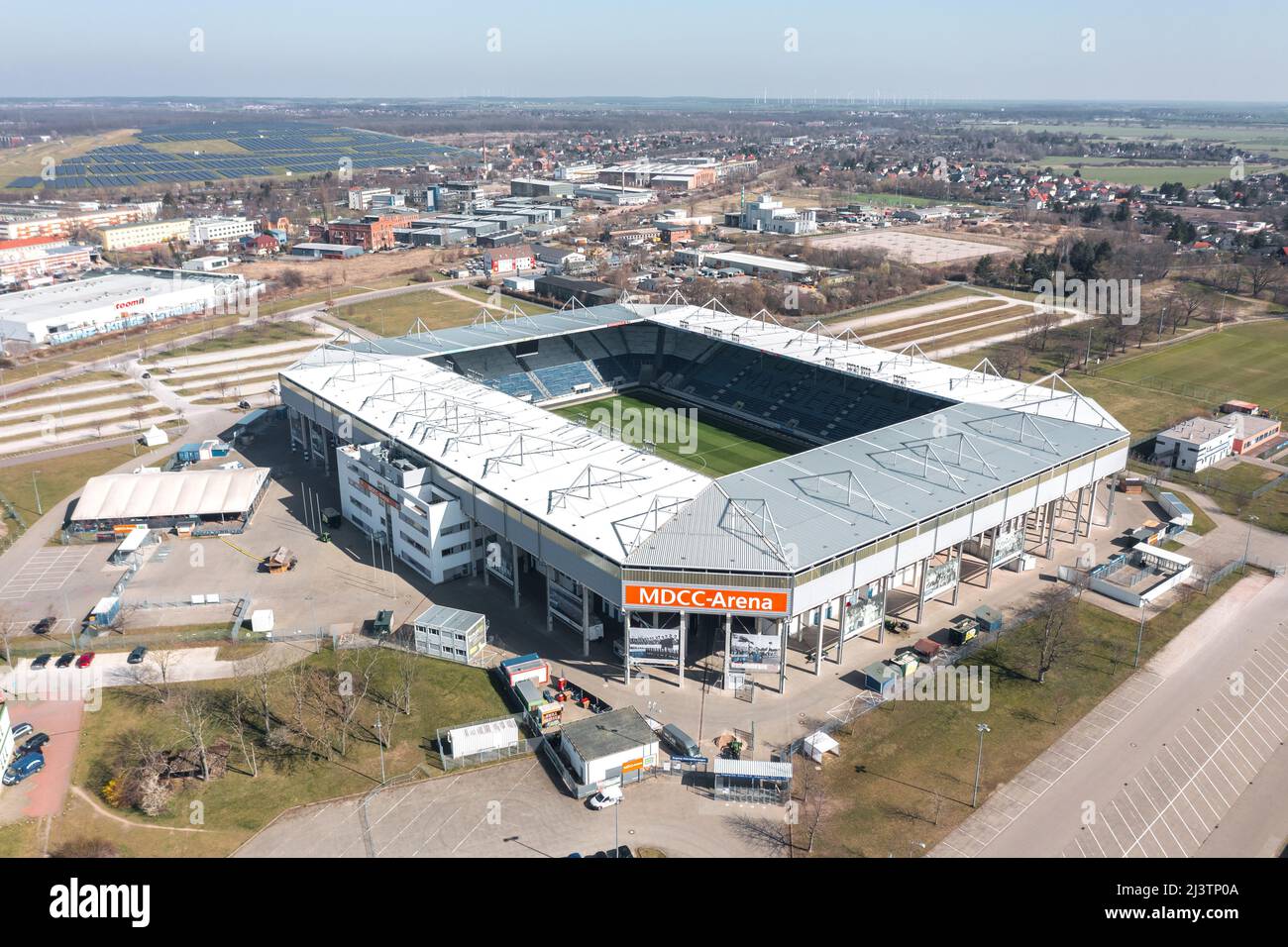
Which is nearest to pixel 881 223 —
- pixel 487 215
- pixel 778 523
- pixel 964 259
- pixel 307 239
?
pixel 964 259

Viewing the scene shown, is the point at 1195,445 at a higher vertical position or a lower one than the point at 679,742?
higher

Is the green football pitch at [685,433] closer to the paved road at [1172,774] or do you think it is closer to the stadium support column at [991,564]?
the stadium support column at [991,564]

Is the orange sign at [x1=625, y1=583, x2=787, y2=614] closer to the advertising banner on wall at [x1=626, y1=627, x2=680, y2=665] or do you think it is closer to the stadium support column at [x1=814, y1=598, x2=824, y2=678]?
the advertising banner on wall at [x1=626, y1=627, x2=680, y2=665]

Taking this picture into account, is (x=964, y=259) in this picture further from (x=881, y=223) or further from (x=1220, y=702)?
(x=1220, y=702)

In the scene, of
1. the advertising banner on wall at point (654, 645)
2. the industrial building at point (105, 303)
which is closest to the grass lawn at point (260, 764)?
the advertising banner on wall at point (654, 645)

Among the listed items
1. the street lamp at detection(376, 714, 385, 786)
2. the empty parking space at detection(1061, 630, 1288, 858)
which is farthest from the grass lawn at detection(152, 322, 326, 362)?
the empty parking space at detection(1061, 630, 1288, 858)

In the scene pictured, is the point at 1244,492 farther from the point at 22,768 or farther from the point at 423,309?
the point at 423,309

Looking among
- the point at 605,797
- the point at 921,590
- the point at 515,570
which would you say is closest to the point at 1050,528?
the point at 921,590
